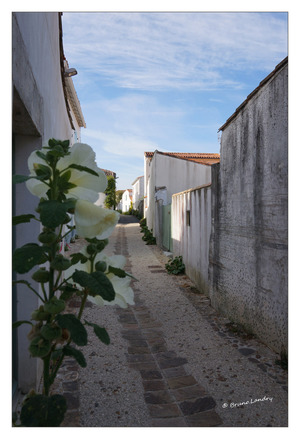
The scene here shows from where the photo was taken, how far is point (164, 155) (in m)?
14.2

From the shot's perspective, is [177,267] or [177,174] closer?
[177,267]

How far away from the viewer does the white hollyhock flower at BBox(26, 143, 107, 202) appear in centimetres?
113

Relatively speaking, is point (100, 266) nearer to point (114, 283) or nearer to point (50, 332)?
point (114, 283)

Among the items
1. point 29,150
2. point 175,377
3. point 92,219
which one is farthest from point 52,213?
point 175,377

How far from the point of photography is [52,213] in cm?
100

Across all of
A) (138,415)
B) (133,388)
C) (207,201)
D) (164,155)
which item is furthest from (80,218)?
(164,155)

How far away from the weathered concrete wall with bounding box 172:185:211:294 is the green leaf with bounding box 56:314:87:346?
4202mm

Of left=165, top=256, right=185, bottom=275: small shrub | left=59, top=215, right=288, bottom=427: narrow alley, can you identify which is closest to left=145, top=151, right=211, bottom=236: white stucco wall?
left=165, top=256, right=185, bottom=275: small shrub

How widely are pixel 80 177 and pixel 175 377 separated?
224cm

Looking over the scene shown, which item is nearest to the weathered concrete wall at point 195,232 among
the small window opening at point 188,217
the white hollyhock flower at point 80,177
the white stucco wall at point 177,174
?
the small window opening at point 188,217

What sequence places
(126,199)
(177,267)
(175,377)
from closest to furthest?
(175,377) → (177,267) → (126,199)

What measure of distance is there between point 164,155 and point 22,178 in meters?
13.4

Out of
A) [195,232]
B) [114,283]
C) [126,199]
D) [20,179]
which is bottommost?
[114,283]

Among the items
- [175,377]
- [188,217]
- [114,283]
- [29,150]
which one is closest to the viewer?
Result: [114,283]
